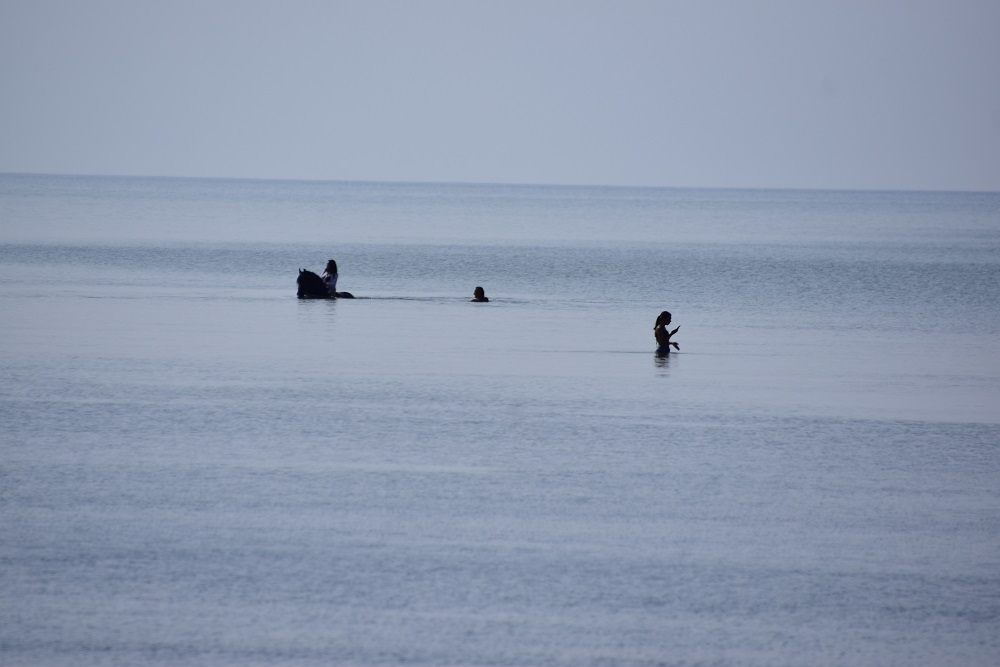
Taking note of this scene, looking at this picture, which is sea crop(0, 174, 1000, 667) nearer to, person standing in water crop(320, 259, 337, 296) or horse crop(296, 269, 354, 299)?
person standing in water crop(320, 259, 337, 296)

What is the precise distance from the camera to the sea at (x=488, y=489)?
1184 centimetres

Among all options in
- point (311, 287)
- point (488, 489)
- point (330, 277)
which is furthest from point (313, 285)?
point (488, 489)

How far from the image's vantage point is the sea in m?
11.8

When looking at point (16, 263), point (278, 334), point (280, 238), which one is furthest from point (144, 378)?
point (280, 238)

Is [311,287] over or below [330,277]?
below

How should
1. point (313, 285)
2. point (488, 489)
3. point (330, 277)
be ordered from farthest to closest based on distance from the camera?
1. point (313, 285)
2. point (330, 277)
3. point (488, 489)

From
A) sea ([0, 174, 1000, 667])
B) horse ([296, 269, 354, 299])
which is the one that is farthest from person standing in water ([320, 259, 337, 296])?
sea ([0, 174, 1000, 667])

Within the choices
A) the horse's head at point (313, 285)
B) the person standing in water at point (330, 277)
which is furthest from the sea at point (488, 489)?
the horse's head at point (313, 285)

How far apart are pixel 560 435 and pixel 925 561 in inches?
278

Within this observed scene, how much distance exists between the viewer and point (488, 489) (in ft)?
54.6

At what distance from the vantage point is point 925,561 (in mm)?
13977

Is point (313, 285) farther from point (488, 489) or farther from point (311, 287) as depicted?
point (488, 489)

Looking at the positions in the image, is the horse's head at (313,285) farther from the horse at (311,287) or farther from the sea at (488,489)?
the sea at (488,489)

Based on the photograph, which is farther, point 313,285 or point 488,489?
point 313,285
